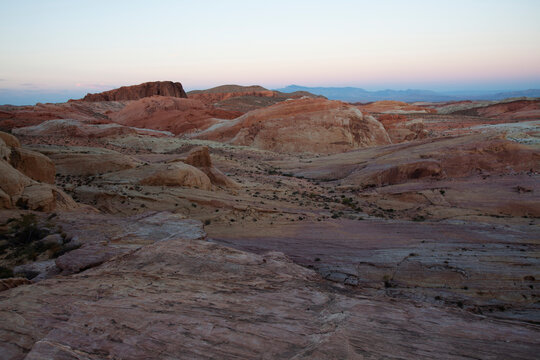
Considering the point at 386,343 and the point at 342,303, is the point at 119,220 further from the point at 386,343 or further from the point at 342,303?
the point at 386,343

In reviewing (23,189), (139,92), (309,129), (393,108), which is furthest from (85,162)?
(139,92)

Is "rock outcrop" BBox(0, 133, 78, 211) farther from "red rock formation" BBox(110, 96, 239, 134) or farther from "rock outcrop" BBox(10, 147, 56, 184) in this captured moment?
"red rock formation" BBox(110, 96, 239, 134)

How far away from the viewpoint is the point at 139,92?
3287 inches

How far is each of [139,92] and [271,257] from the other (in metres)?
83.5

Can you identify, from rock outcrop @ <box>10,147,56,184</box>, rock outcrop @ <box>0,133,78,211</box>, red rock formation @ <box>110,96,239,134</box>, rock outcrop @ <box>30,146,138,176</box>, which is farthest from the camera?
red rock formation @ <box>110,96,239,134</box>

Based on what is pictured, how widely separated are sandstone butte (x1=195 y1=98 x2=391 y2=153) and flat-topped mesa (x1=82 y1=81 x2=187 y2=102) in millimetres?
47326

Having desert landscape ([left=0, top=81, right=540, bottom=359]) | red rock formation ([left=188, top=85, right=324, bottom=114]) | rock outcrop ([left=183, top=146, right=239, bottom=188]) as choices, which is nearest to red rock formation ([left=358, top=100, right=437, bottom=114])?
red rock formation ([left=188, top=85, right=324, bottom=114])

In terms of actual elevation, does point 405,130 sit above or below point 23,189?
above

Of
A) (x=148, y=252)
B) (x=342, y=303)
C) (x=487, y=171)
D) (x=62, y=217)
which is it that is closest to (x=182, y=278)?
(x=148, y=252)

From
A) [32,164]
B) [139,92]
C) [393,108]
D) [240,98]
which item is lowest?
[32,164]

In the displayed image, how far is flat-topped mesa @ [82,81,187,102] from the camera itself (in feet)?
266

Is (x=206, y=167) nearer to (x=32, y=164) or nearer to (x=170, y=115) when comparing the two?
(x=32, y=164)

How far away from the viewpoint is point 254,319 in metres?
5.06

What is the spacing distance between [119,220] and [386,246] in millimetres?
7484
